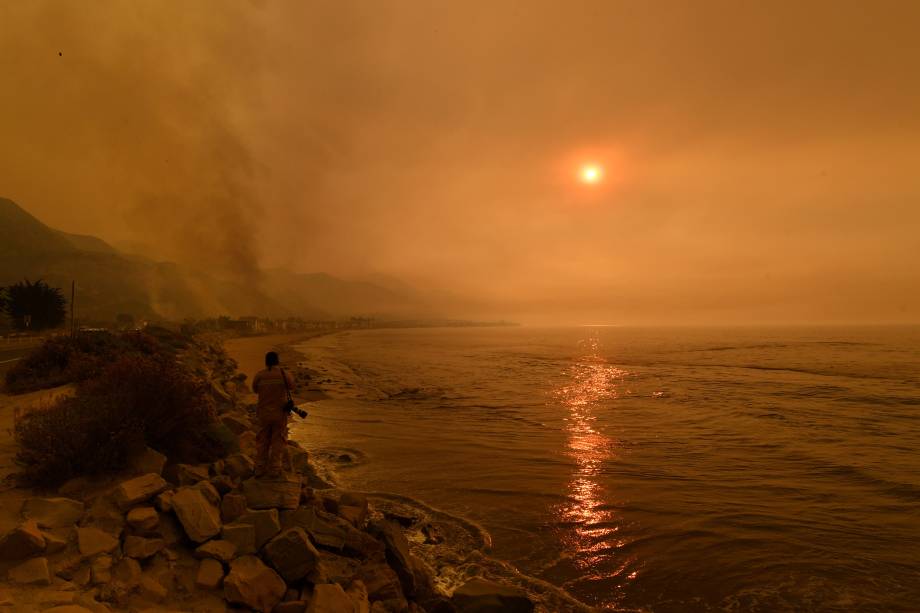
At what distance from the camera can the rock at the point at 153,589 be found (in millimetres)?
5016

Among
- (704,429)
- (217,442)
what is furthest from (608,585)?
(704,429)

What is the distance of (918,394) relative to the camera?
29.1 meters

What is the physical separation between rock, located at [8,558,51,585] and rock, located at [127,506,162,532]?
0.95 metres

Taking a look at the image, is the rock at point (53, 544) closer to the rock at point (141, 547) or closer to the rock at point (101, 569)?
the rock at point (101, 569)

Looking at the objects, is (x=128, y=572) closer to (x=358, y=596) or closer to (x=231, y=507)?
(x=231, y=507)

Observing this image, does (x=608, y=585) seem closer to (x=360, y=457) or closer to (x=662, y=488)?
(x=662, y=488)

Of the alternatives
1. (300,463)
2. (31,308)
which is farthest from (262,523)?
(31,308)

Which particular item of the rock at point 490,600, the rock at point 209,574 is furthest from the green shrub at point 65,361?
the rock at point 490,600

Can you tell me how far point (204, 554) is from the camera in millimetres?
5688

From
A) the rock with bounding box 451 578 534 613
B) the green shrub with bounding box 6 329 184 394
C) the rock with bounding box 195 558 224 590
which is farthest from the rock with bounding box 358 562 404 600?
the green shrub with bounding box 6 329 184 394

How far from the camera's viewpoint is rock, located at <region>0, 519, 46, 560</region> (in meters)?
4.83

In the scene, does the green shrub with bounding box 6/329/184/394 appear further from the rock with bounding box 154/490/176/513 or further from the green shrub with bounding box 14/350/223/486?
the rock with bounding box 154/490/176/513

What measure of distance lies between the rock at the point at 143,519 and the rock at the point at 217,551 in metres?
0.67

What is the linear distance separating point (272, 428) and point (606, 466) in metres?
9.93
